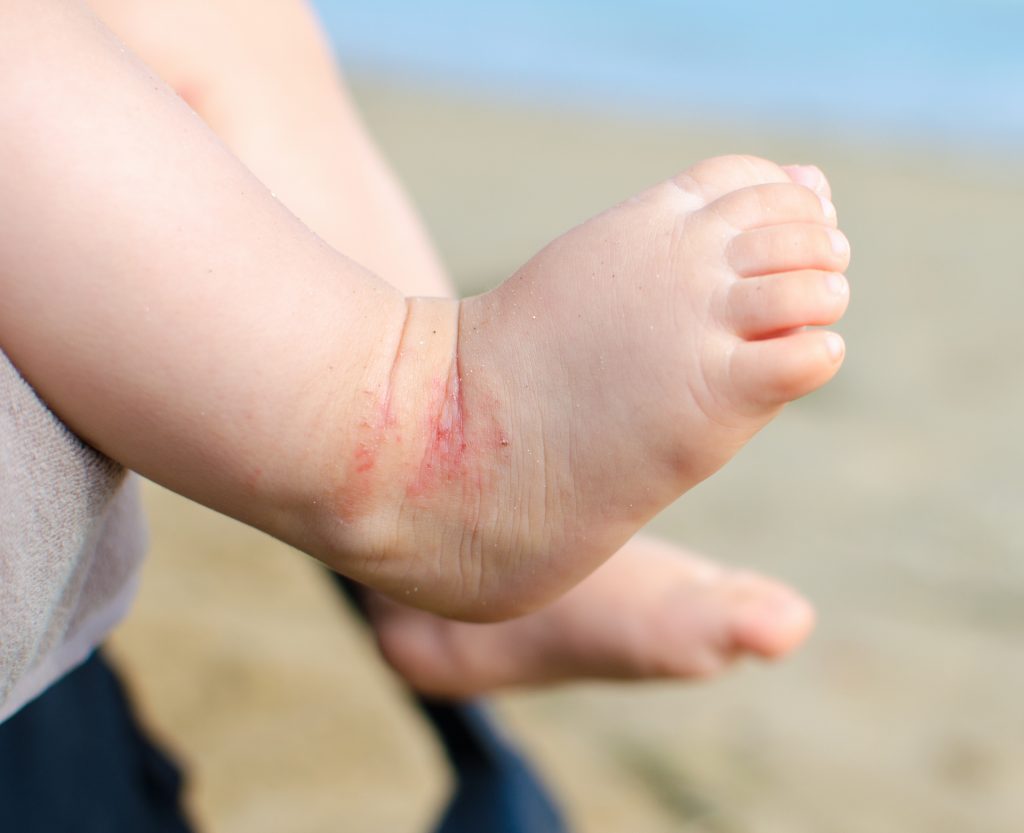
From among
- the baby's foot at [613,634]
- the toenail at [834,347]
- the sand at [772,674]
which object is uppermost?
the toenail at [834,347]

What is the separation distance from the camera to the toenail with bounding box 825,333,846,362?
68 cm

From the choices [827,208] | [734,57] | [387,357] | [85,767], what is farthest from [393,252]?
[734,57]

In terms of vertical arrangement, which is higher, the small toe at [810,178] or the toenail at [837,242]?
the small toe at [810,178]

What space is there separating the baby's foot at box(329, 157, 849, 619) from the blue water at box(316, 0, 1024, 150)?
187 inches

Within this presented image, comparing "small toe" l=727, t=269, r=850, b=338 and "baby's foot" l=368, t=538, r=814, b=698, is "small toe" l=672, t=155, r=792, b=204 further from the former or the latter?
"baby's foot" l=368, t=538, r=814, b=698

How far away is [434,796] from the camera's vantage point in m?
1.64

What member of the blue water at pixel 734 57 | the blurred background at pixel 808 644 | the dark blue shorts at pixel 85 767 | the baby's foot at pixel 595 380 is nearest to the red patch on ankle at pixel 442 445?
the baby's foot at pixel 595 380

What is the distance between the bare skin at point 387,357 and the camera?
639 mm

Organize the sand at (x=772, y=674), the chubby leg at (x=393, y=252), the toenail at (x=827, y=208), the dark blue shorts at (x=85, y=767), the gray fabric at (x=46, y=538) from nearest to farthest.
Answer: the gray fabric at (x=46, y=538)
the toenail at (x=827, y=208)
the chubby leg at (x=393, y=252)
the dark blue shorts at (x=85, y=767)
the sand at (x=772, y=674)

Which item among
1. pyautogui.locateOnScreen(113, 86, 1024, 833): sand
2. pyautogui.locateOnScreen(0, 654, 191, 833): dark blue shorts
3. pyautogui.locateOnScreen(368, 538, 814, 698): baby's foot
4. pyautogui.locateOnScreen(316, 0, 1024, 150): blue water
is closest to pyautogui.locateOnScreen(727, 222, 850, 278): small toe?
pyautogui.locateOnScreen(368, 538, 814, 698): baby's foot

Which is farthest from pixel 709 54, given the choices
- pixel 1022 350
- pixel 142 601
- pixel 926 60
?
pixel 142 601

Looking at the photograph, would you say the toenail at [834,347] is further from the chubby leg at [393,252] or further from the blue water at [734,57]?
the blue water at [734,57]

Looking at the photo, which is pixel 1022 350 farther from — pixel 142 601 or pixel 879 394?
pixel 142 601

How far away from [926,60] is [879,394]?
13.5 ft
